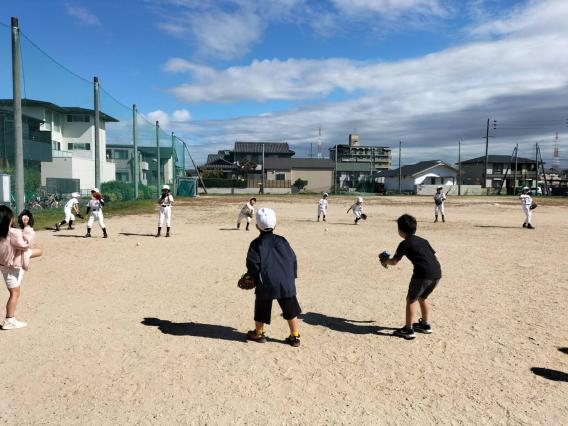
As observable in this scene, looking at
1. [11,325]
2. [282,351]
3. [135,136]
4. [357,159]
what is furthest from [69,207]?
[357,159]

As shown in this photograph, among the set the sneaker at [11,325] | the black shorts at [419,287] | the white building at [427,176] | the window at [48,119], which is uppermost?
the window at [48,119]

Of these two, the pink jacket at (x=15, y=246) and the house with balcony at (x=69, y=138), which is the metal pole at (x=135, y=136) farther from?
the pink jacket at (x=15, y=246)

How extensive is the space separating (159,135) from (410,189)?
132 feet

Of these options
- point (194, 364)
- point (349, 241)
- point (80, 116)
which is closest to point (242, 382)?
point (194, 364)

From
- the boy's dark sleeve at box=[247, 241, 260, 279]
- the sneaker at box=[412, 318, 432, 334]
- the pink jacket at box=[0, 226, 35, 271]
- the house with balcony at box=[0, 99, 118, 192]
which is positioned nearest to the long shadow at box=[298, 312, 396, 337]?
the sneaker at box=[412, 318, 432, 334]

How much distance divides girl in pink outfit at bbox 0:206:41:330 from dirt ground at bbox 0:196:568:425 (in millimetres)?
377

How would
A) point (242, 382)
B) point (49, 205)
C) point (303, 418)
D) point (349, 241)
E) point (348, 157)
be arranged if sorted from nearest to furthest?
1. point (303, 418)
2. point (242, 382)
3. point (349, 241)
4. point (49, 205)
5. point (348, 157)

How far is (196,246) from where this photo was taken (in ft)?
36.0

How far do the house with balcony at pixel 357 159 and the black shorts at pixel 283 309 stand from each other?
7354cm

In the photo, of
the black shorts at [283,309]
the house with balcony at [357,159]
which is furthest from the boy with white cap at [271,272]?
the house with balcony at [357,159]

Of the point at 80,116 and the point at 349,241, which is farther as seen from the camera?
the point at 80,116

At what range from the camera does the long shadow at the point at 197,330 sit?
15.3ft

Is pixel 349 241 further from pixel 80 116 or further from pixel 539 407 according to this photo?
pixel 80 116

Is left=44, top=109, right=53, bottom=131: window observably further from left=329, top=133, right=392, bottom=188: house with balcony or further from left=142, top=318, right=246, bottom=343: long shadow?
left=329, top=133, right=392, bottom=188: house with balcony
